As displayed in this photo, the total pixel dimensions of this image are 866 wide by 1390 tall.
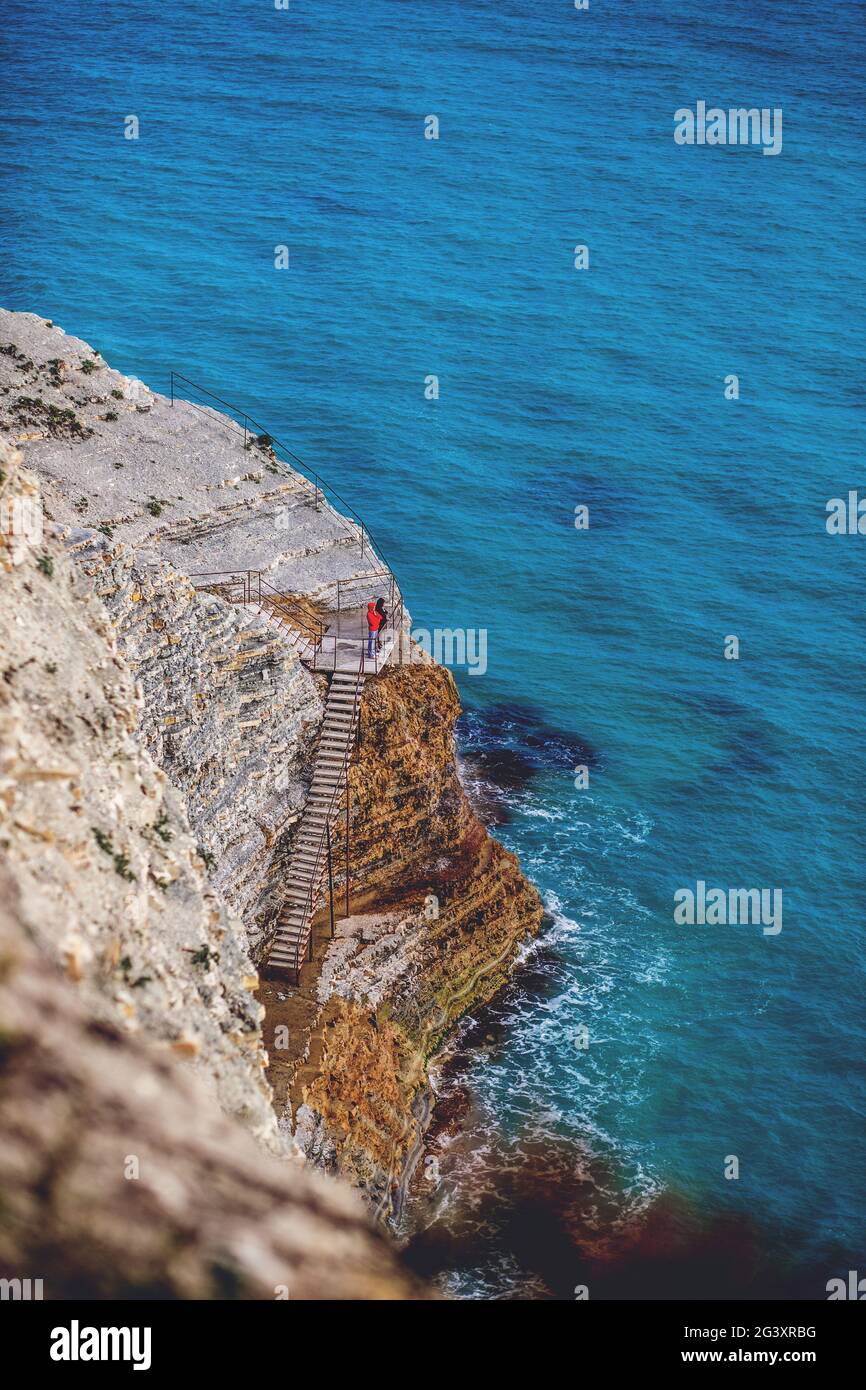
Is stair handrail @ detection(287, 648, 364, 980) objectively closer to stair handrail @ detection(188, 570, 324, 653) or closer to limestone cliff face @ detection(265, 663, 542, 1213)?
limestone cliff face @ detection(265, 663, 542, 1213)

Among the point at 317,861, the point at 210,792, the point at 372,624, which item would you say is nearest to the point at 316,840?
the point at 317,861

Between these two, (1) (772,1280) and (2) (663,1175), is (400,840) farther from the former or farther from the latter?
(1) (772,1280)

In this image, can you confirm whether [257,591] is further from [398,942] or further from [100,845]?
[100,845]

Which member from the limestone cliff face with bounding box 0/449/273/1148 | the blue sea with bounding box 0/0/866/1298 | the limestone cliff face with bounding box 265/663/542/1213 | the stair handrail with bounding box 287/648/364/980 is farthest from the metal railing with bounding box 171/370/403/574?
the limestone cliff face with bounding box 0/449/273/1148

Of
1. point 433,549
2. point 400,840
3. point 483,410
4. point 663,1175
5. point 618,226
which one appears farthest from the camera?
point 618,226

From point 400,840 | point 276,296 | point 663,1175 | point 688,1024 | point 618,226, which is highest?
point 618,226

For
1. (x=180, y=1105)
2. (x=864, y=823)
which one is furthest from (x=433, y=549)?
(x=180, y=1105)

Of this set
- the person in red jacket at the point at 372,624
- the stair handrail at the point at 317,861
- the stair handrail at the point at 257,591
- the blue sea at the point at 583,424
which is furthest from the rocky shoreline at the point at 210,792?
the blue sea at the point at 583,424

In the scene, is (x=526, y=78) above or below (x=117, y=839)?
above
